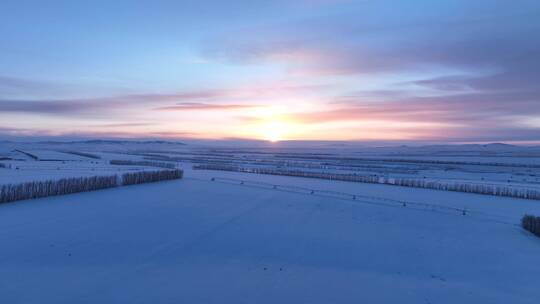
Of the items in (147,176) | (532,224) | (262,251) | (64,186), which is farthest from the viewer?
(147,176)

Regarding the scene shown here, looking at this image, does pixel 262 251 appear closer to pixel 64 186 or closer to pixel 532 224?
pixel 532 224

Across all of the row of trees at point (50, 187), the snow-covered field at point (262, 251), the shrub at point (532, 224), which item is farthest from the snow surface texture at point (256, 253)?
the row of trees at point (50, 187)

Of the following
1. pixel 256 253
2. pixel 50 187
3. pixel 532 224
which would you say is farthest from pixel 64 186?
pixel 532 224

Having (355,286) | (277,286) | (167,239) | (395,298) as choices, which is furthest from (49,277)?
(395,298)

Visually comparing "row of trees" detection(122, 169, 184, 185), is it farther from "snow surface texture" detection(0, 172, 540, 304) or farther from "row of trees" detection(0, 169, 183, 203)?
"snow surface texture" detection(0, 172, 540, 304)

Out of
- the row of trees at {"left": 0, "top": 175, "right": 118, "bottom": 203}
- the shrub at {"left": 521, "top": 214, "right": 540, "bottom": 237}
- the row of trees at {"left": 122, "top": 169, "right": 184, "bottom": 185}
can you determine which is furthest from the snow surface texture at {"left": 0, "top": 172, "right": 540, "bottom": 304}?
the row of trees at {"left": 122, "top": 169, "right": 184, "bottom": 185}

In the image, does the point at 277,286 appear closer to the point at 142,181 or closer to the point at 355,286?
the point at 355,286
